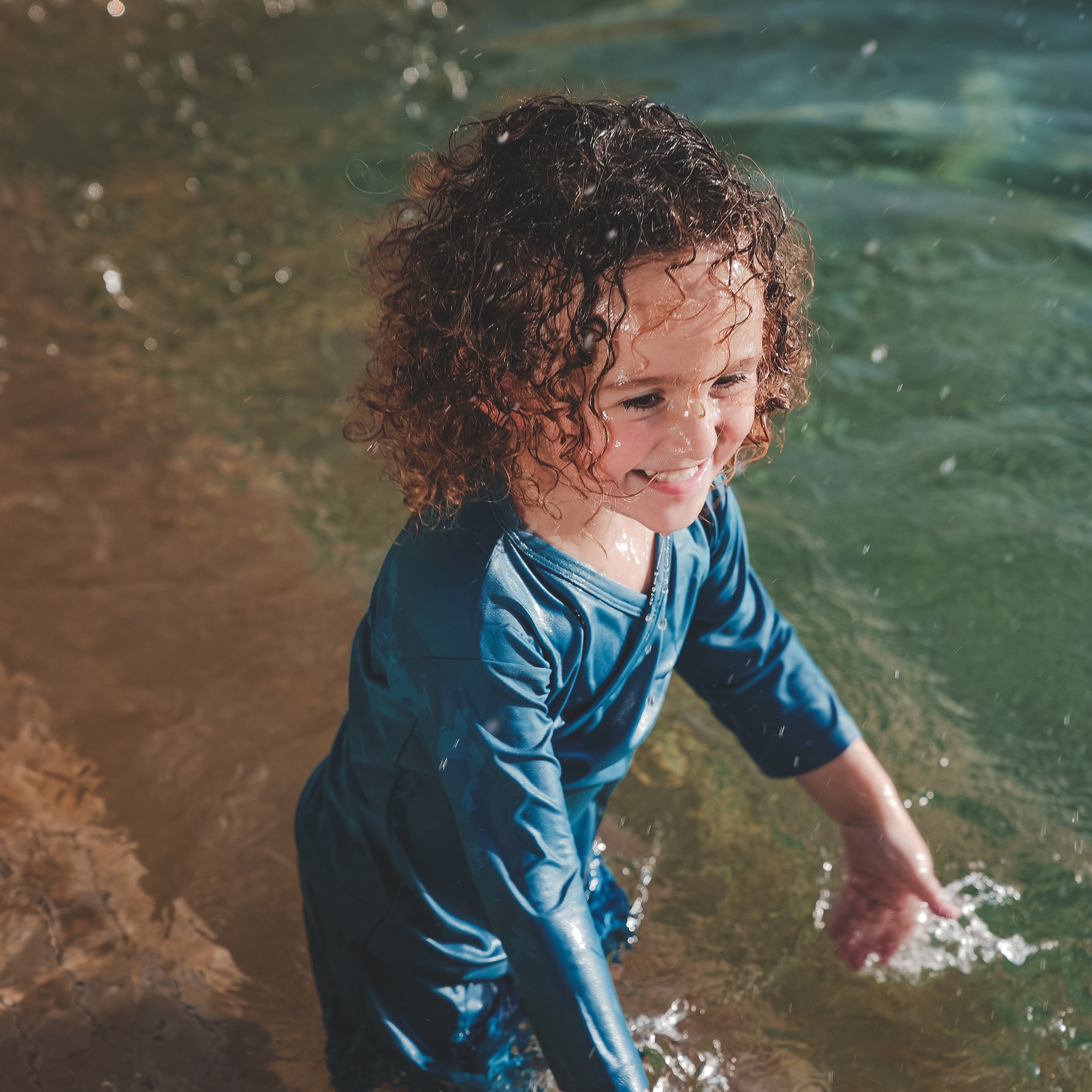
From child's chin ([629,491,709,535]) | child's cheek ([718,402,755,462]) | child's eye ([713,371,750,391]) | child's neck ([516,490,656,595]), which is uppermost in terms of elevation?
child's eye ([713,371,750,391])

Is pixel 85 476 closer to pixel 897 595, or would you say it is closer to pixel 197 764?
pixel 197 764

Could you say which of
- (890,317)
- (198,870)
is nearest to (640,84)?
(890,317)

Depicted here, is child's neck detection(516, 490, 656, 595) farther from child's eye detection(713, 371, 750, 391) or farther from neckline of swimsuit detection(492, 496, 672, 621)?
child's eye detection(713, 371, 750, 391)

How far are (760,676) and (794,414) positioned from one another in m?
2.00

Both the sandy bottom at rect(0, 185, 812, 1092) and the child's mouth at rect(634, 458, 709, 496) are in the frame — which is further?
the sandy bottom at rect(0, 185, 812, 1092)

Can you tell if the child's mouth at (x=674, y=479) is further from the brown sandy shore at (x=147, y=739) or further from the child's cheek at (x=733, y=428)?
the brown sandy shore at (x=147, y=739)

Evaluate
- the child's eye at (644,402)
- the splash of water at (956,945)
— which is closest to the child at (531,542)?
the child's eye at (644,402)

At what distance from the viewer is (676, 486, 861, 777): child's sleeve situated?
1748 millimetres

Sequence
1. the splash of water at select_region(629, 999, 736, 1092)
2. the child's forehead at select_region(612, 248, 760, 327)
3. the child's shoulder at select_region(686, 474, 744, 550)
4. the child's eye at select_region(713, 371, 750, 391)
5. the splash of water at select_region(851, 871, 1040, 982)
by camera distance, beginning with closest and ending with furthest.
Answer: the child's forehead at select_region(612, 248, 760, 327) < the child's eye at select_region(713, 371, 750, 391) < the child's shoulder at select_region(686, 474, 744, 550) < the splash of water at select_region(629, 999, 736, 1092) < the splash of water at select_region(851, 871, 1040, 982)

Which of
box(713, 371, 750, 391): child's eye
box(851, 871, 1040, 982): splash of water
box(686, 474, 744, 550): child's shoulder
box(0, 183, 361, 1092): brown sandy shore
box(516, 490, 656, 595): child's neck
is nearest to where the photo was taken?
box(713, 371, 750, 391): child's eye

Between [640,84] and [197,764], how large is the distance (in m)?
4.06

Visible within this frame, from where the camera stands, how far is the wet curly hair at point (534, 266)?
1.24 metres

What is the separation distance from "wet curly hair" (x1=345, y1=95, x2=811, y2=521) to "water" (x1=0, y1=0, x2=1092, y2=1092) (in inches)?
41.5

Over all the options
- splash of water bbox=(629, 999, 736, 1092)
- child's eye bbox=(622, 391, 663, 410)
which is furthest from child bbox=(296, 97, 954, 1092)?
splash of water bbox=(629, 999, 736, 1092)
